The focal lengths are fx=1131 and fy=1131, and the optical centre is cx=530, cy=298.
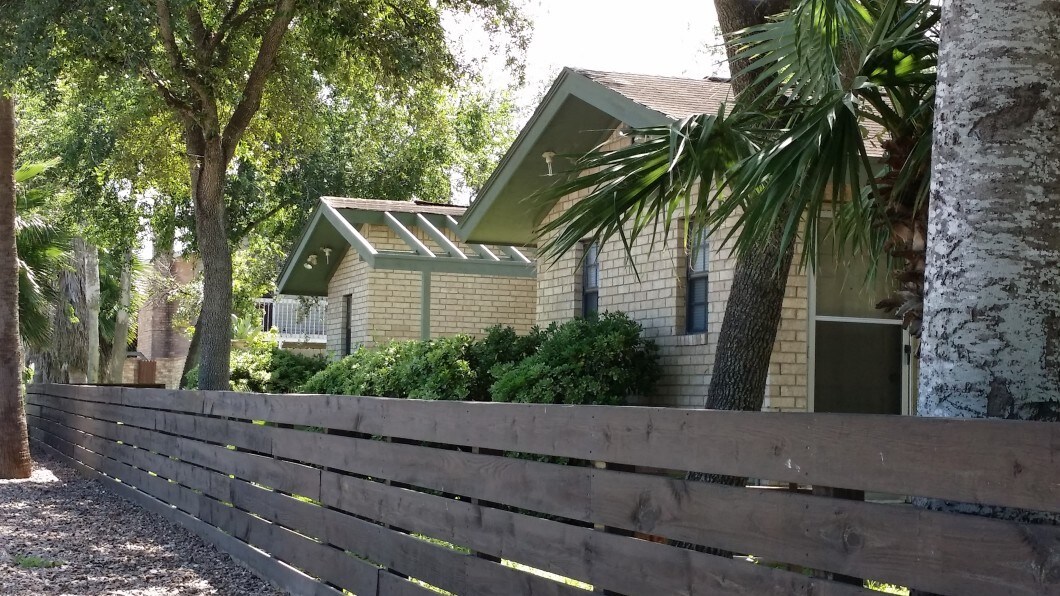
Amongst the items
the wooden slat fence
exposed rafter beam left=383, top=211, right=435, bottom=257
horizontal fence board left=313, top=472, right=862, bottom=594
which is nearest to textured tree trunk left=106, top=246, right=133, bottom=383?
exposed rafter beam left=383, top=211, right=435, bottom=257

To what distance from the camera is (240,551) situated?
27.0 feet

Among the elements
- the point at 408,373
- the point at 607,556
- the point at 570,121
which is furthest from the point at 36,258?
the point at 607,556

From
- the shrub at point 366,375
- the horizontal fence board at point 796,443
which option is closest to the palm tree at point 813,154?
the horizontal fence board at point 796,443

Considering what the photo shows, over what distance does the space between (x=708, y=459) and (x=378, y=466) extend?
281 centimetres

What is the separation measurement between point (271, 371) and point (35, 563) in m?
10.6

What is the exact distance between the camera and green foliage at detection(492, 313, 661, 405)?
10.1m

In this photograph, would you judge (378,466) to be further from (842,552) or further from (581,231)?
(842,552)

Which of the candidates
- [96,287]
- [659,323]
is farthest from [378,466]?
[96,287]

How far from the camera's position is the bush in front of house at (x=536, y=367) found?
10219 mm

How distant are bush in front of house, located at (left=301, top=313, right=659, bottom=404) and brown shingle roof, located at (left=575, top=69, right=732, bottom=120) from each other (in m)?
2.11

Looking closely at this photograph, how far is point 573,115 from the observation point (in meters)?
11.9

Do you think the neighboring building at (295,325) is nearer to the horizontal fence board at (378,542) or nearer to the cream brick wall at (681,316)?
the cream brick wall at (681,316)

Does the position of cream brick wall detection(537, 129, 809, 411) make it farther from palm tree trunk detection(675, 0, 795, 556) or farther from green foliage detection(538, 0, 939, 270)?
green foliage detection(538, 0, 939, 270)

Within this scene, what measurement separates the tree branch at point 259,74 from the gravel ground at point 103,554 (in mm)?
4863
